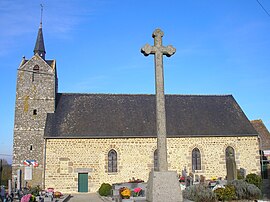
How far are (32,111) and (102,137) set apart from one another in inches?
243

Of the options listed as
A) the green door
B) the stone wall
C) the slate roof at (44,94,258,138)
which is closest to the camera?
the stone wall

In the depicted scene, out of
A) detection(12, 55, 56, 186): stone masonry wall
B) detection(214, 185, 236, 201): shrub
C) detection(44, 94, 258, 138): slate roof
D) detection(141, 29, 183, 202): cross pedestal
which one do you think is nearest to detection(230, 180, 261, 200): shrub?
detection(214, 185, 236, 201): shrub

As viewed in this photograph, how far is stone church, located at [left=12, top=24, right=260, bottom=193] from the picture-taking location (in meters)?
22.1

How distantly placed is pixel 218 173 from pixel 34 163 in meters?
13.8

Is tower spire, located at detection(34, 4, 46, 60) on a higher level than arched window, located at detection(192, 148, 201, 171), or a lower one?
higher

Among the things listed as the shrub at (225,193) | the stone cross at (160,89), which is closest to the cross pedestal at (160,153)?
the stone cross at (160,89)

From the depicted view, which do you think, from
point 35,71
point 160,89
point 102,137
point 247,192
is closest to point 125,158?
point 102,137

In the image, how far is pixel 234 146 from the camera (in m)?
24.2

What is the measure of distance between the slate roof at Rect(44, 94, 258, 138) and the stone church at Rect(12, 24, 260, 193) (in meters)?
0.07

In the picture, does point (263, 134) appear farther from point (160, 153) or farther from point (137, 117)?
point (160, 153)

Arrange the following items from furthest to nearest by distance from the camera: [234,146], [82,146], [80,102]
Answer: [80,102]
[234,146]
[82,146]

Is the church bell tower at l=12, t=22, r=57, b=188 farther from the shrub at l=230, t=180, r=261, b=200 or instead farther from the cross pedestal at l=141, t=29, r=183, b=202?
the cross pedestal at l=141, t=29, r=183, b=202

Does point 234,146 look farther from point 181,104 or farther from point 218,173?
point 181,104

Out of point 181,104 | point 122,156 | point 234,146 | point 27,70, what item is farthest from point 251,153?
point 27,70
